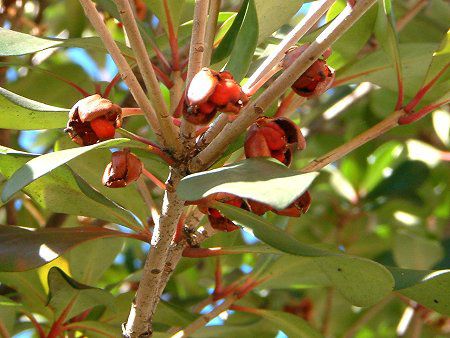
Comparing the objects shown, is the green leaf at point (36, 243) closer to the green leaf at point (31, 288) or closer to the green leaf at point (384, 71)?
the green leaf at point (31, 288)

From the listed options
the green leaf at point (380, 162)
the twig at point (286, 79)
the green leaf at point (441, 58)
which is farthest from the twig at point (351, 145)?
the green leaf at point (380, 162)

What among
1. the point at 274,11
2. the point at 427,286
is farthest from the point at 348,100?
the point at 427,286

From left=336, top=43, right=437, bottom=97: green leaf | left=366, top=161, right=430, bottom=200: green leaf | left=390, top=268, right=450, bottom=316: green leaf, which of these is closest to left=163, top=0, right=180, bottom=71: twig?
left=336, top=43, right=437, bottom=97: green leaf

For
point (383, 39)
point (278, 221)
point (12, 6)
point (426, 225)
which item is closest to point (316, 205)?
point (426, 225)

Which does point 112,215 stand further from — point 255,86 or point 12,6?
point 12,6

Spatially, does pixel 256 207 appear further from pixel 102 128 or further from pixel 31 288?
pixel 31 288

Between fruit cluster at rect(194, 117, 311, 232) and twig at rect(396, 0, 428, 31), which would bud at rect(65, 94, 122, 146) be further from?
twig at rect(396, 0, 428, 31)
